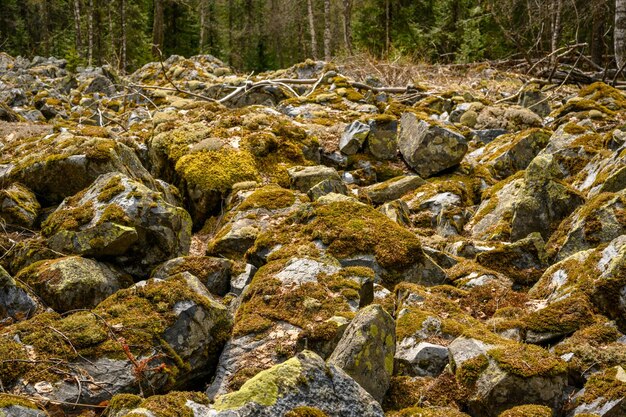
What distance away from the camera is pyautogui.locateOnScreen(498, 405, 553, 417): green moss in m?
3.90

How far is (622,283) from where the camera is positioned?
16.7 ft

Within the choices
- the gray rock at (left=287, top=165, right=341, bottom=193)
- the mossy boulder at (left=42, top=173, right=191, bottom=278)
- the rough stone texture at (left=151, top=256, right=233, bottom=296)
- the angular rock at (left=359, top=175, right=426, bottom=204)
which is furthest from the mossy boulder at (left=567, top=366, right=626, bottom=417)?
the angular rock at (left=359, top=175, right=426, bottom=204)

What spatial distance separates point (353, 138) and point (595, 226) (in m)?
5.77

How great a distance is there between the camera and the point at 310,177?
935cm

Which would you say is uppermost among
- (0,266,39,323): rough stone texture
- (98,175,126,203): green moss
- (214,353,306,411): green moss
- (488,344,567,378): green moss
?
(98,175,126,203): green moss

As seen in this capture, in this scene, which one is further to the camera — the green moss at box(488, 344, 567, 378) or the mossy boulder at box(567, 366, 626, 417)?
the green moss at box(488, 344, 567, 378)

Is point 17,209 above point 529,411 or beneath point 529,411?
above

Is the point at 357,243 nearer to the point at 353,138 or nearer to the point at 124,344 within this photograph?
the point at 124,344

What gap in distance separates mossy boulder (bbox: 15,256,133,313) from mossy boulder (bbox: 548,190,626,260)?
5.44 m

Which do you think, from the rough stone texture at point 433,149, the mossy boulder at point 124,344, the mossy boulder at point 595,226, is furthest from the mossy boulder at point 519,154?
the mossy boulder at point 124,344

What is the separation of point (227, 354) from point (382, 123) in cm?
800

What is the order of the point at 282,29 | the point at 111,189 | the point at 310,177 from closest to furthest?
the point at 111,189, the point at 310,177, the point at 282,29

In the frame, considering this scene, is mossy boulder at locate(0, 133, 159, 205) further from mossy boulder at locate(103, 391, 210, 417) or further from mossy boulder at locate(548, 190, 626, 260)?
mossy boulder at locate(548, 190, 626, 260)

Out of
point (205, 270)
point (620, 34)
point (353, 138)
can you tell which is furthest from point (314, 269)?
point (620, 34)
